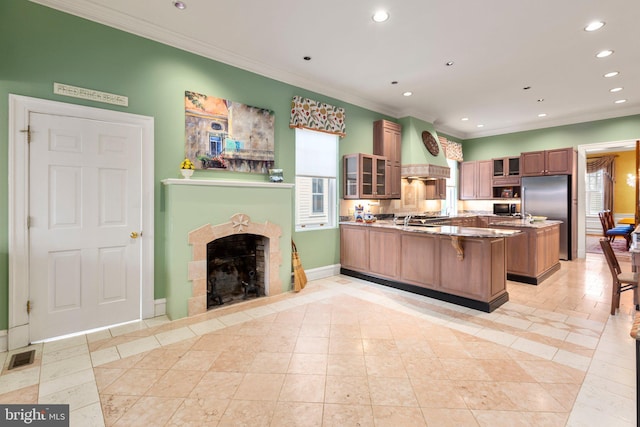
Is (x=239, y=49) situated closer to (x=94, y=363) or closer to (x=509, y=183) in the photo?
(x=94, y=363)

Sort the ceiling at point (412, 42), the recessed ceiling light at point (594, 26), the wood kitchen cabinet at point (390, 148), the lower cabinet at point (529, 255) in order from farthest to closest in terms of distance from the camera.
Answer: the wood kitchen cabinet at point (390, 148) → the lower cabinet at point (529, 255) → the recessed ceiling light at point (594, 26) → the ceiling at point (412, 42)

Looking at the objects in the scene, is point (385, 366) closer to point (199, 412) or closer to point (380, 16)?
point (199, 412)

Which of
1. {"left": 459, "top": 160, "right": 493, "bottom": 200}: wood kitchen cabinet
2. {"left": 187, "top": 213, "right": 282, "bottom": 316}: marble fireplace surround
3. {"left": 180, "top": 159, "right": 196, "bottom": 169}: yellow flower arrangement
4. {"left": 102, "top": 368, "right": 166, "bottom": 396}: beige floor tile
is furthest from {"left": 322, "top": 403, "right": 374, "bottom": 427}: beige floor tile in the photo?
{"left": 459, "top": 160, "right": 493, "bottom": 200}: wood kitchen cabinet

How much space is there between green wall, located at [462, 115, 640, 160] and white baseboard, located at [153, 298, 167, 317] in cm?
824

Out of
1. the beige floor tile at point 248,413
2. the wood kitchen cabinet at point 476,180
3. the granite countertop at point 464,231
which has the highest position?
the wood kitchen cabinet at point 476,180

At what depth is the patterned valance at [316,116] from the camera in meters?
4.62

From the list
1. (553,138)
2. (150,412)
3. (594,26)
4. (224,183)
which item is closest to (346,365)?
(150,412)

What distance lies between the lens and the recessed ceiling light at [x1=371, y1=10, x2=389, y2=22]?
121 inches

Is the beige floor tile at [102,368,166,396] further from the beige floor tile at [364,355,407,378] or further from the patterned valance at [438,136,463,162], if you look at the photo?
the patterned valance at [438,136,463,162]

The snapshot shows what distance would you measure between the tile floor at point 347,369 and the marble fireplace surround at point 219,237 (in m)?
0.27

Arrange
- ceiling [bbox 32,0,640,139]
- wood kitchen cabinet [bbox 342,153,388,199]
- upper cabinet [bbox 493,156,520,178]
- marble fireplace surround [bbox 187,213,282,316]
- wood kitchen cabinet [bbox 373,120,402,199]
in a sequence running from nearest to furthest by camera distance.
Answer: ceiling [bbox 32,0,640,139] → marble fireplace surround [bbox 187,213,282,316] → wood kitchen cabinet [bbox 342,153,388,199] → wood kitchen cabinet [bbox 373,120,402,199] → upper cabinet [bbox 493,156,520,178]

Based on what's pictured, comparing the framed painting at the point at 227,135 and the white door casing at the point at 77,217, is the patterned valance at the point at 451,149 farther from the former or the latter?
the white door casing at the point at 77,217

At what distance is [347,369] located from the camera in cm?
238

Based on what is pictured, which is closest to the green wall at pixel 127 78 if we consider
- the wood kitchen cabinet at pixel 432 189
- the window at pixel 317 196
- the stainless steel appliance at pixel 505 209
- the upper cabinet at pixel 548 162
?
the window at pixel 317 196
